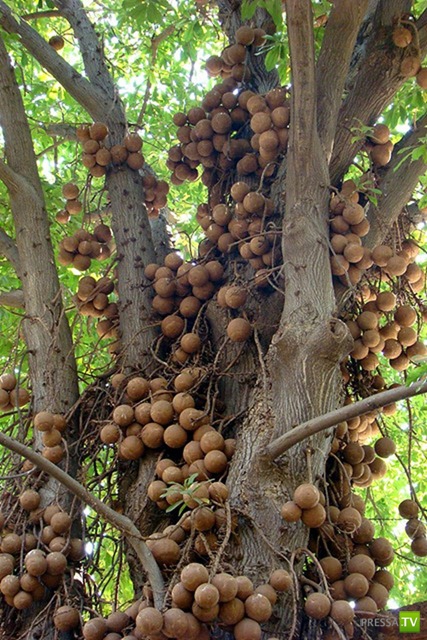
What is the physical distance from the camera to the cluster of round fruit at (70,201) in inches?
136

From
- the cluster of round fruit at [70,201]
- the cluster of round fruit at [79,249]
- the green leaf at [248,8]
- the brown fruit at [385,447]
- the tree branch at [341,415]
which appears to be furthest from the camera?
the cluster of round fruit at [70,201]

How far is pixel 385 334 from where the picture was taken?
9.04ft

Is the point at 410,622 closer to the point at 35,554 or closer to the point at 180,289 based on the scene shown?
the point at 35,554

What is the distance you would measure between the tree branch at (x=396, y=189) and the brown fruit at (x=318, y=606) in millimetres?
1427

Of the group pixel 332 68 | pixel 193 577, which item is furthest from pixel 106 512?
pixel 332 68

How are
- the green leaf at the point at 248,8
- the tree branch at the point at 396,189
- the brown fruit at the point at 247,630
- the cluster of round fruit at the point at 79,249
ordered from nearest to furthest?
the brown fruit at the point at 247,630, the tree branch at the point at 396,189, the green leaf at the point at 248,8, the cluster of round fruit at the point at 79,249

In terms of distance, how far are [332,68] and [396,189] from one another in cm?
54

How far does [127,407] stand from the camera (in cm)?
247

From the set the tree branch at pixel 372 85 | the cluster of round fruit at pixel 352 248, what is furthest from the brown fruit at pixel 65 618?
the tree branch at pixel 372 85

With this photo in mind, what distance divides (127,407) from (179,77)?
3.61 meters

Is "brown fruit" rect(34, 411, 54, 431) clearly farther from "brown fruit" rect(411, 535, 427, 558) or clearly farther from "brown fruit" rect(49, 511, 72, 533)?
"brown fruit" rect(411, 535, 427, 558)

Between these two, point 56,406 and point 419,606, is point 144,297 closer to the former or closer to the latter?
point 56,406

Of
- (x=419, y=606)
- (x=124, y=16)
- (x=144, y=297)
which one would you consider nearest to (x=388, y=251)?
(x=144, y=297)

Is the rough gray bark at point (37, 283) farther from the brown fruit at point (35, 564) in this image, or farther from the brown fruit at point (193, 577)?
the brown fruit at point (193, 577)
